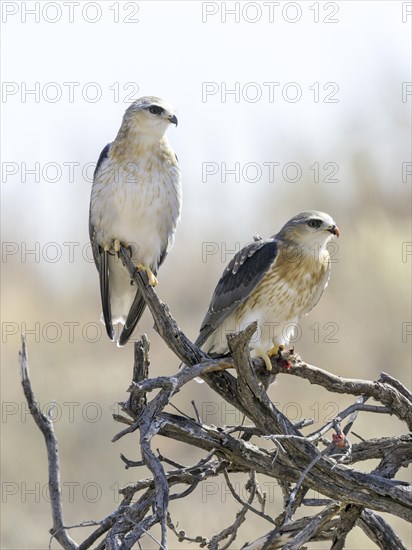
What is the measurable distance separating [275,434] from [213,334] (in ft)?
6.16

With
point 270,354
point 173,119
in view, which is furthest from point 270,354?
point 173,119

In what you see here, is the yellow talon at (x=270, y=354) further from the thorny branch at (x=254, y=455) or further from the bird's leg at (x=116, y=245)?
the bird's leg at (x=116, y=245)

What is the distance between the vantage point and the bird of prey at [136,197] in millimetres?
7465

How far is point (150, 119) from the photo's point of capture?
24.9 ft

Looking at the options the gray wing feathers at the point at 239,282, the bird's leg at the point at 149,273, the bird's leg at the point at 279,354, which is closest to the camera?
the bird's leg at the point at 279,354

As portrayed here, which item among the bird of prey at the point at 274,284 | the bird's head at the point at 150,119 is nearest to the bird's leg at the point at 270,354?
the bird of prey at the point at 274,284

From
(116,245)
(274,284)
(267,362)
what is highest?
(116,245)

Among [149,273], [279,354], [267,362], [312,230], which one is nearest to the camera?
[267,362]

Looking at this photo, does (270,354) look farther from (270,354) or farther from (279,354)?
(279,354)

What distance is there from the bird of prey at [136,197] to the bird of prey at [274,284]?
54cm

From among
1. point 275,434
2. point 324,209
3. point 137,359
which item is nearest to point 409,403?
point 275,434

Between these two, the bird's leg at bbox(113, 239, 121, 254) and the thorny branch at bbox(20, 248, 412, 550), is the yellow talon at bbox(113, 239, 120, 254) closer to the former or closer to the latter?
the bird's leg at bbox(113, 239, 121, 254)

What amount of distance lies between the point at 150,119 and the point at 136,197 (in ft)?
1.80

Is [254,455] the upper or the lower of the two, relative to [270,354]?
lower
